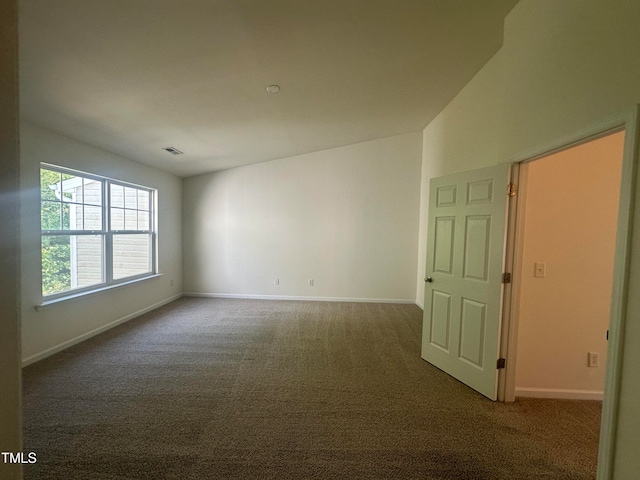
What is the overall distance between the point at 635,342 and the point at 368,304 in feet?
13.1

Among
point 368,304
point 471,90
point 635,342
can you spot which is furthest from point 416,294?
point 635,342

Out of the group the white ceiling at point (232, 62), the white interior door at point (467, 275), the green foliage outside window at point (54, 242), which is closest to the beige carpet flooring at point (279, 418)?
the white interior door at point (467, 275)

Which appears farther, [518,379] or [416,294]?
[416,294]

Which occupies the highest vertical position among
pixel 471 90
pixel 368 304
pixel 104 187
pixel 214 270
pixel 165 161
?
pixel 471 90

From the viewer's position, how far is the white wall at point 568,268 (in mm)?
2213

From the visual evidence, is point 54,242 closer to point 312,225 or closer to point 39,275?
point 39,275

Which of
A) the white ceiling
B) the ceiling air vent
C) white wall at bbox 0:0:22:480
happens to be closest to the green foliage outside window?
the white ceiling

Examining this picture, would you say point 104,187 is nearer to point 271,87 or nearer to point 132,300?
point 132,300

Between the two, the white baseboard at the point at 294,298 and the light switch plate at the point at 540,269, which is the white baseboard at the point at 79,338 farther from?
the light switch plate at the point at 540,269

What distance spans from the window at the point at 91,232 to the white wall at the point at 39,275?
134 millimetres

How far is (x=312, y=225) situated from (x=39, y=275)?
376cm

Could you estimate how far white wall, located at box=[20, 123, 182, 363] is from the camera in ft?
8.55

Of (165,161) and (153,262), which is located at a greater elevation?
(165,161)

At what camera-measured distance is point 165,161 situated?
4.30m
